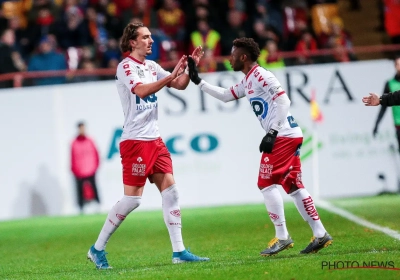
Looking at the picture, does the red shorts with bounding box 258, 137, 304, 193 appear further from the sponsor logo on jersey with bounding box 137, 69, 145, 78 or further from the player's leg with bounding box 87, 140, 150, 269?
the sponsor logo on jersey with bounding box 137, 69, 145, 78

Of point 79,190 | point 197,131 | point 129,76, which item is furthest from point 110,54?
point 129,76

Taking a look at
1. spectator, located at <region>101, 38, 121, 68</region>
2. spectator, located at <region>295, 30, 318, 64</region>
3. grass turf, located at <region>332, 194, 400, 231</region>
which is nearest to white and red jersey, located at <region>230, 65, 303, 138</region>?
grass turf, located at <region>332, 194, 400, 231</region>

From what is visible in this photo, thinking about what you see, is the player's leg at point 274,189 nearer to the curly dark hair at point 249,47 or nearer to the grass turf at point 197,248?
the grass turf at point 197,248

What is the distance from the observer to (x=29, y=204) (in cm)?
1838

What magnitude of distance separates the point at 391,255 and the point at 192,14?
13146 millimetres

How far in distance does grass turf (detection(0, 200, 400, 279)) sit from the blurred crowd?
3579mm

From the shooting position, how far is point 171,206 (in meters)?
9.43

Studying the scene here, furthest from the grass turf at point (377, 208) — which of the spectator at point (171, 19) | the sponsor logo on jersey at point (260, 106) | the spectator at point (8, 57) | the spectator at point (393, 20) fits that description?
the spectator at point (8, 57)

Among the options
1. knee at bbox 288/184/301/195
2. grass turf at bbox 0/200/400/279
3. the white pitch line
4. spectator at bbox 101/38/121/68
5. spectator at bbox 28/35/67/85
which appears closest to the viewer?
grass turf at bbox 0/200/400/279

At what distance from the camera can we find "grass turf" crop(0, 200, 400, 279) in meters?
8.27

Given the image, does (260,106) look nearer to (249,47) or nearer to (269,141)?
(269,141)

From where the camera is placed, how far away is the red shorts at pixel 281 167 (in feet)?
31.2

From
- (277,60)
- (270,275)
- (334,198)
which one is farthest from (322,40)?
(270,275)

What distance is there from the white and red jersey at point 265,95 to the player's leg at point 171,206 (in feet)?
3.84
